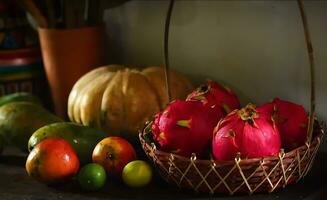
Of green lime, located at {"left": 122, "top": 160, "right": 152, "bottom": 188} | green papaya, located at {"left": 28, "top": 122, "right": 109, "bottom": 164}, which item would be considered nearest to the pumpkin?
green papaya, located at {"left": 28, "top": 122, "right": 109, "bottom": 164}

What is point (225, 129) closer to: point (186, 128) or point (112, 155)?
point (186, 128)

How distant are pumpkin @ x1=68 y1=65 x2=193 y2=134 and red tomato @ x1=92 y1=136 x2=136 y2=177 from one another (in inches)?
5.1

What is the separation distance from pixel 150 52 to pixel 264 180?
49 cm

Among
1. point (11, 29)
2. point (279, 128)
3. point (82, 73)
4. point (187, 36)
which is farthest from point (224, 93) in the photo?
point (11, 29)

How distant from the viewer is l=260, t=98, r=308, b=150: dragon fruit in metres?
0.82

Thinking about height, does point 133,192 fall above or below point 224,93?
below

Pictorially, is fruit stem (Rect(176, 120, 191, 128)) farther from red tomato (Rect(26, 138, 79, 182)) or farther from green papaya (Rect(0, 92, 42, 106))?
green papaya (Rect(0, 92, 42, 106))

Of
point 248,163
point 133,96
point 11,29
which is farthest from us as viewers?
point 11,29

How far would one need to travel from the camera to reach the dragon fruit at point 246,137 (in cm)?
75

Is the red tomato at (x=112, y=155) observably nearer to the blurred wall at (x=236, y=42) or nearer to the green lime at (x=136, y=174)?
the green lime at (x=136, y=174)

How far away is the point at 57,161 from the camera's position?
2.74 feet

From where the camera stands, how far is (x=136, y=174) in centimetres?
84

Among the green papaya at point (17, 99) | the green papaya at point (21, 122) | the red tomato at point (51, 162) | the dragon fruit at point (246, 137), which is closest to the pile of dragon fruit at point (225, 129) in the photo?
the dragon fruit at point (246, 137)

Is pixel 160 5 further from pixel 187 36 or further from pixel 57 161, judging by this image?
pixel 57 161
